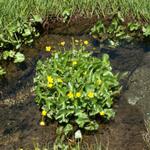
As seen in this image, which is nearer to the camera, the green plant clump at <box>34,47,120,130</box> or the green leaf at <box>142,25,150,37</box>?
the green plant clump at <box>34,47,120,130</box>

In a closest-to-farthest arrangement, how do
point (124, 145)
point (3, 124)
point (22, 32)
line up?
point (124, 145) < point (3, 124) < point (22, 32)

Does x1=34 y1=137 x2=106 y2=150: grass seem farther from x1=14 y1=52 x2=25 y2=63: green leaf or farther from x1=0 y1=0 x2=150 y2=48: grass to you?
x1=0 y1=0 x2=150 y2=48: grass

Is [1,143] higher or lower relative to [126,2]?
lower

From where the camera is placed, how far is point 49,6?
7648mm

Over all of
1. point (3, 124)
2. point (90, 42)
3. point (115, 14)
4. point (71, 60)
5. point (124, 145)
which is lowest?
point (124, 145)

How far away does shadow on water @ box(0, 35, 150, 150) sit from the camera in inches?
216

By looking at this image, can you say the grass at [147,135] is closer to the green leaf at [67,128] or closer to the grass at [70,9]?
the green leaf at [67,128]

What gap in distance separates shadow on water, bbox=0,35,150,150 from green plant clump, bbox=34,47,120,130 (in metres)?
0.18

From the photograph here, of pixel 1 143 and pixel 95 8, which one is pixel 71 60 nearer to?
pixel 1 143

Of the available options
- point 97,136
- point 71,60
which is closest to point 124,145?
point 97,136

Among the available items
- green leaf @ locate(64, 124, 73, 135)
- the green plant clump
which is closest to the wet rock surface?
the green plant clump

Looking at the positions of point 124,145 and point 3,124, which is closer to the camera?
point 124,145

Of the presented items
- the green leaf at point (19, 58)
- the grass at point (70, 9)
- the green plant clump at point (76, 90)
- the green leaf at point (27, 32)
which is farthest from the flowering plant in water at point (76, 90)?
the grass at point (70, 9)

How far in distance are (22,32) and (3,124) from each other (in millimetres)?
1963
